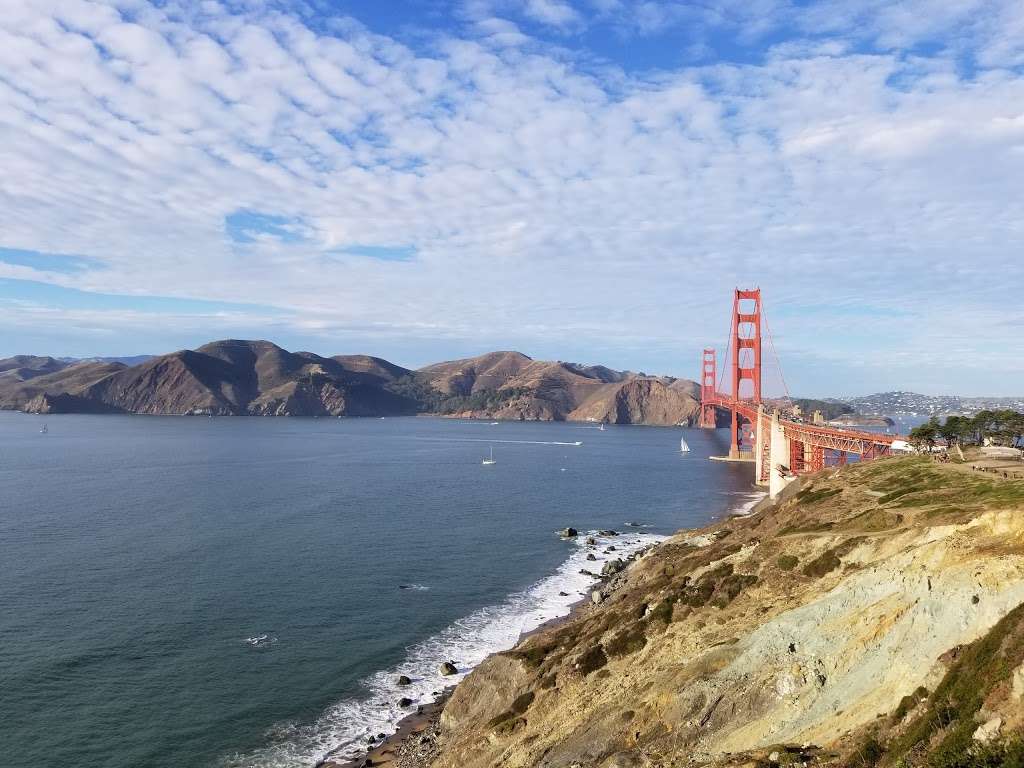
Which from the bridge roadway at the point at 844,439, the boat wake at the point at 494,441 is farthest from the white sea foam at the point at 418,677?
the boat wake at the point at 494,441

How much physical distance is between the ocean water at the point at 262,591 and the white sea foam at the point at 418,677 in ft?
0.37

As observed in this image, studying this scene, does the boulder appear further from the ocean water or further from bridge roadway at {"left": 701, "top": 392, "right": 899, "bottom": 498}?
bridge roadway at {"left": 701, "top": 392, "right": 899, "bottom": 498}

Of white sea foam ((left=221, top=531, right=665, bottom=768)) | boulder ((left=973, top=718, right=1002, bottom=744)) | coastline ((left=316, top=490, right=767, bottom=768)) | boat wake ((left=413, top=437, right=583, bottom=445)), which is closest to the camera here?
boulder ((left=973, top=718, right=1002, bottom=744))

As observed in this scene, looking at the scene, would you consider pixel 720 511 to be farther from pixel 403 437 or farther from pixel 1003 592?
pixel 403 437

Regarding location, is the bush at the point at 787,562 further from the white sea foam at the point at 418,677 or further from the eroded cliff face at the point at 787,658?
the white sea foam at the point at 418,677

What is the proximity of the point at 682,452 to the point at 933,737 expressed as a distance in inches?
5466

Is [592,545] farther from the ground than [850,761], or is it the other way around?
[850,761]

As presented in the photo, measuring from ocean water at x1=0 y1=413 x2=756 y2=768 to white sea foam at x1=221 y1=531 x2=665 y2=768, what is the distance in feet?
0.37

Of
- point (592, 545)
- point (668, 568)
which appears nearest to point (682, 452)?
point (592, 545)

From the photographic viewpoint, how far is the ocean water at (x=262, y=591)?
27.3 meters

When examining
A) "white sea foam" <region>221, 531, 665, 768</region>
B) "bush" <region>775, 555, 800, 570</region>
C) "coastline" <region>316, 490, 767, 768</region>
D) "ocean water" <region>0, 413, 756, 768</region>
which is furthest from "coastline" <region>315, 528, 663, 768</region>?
"bush" <region>775, 555, 800, 570</region>

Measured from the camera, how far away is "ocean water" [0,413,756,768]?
2727cm

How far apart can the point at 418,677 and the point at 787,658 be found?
62.4ft

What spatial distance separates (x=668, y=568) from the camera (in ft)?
112
